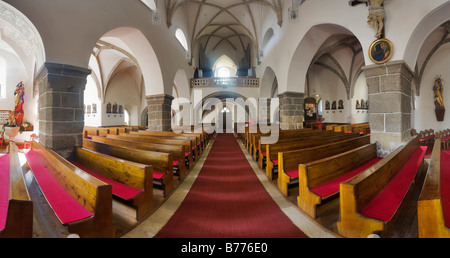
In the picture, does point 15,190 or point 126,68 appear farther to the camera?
point 126,68

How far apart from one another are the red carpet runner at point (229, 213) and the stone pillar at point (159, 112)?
5.12m

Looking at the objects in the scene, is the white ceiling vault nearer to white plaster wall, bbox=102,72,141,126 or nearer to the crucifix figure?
the crucifix figure

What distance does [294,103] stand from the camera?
8672 millimetres

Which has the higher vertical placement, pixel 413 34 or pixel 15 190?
pixel 413 34

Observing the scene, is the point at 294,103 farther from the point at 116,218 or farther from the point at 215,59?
the point at 215,59

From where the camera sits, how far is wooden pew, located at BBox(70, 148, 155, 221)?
2.15 metres

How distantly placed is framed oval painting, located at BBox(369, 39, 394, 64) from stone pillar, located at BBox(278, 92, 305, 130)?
4.12 meters

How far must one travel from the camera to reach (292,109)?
864cm

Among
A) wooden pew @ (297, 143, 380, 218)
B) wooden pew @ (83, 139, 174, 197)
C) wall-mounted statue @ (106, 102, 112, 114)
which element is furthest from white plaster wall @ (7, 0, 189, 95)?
wall-mounted statue @ (106, 102, 112, 114)

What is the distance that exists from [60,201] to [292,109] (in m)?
8.62

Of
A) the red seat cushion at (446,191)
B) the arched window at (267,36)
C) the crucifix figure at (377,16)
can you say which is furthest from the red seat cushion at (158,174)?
the arched window at (267,36)
